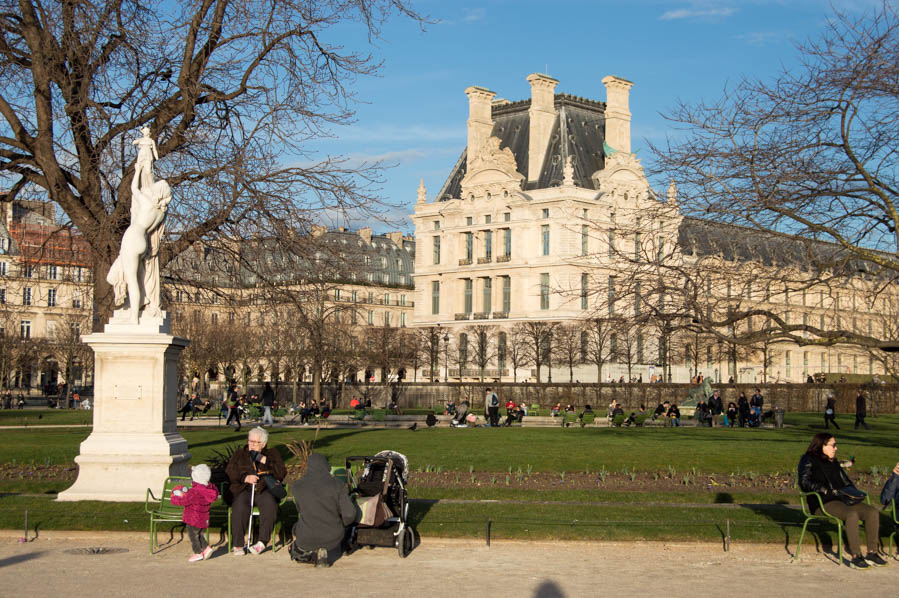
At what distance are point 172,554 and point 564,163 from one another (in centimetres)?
9199

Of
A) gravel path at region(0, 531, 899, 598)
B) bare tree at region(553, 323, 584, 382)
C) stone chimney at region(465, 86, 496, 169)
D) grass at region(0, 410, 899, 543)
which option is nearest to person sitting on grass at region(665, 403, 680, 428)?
grass at region(0, 410, 899, 543)

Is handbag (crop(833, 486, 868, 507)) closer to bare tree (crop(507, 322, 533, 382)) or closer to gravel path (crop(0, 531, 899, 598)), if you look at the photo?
gravel path (crop(0, 531, 899, 598))

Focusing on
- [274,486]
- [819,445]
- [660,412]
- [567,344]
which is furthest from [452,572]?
[567,344]

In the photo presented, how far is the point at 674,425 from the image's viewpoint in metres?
45.4

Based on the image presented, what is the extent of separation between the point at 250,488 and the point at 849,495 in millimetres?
6902

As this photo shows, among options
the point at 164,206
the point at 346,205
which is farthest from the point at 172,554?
the point at 346,205

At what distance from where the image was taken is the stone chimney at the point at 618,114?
335 feet

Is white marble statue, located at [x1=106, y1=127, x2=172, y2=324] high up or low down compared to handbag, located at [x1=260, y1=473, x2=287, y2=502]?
up

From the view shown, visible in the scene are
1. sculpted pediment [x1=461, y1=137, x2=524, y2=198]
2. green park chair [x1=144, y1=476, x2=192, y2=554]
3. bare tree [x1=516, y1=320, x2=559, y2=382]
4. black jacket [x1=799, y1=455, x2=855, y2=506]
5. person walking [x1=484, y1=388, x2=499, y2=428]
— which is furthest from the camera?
sculpted pediment [x1=461, y1=137, x2=524, y2=198]

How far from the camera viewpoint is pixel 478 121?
10894cm

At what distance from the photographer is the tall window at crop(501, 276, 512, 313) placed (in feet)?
352

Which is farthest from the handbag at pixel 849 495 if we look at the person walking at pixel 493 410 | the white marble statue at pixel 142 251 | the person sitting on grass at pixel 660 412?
Answer: the person sitting on grass at pixel 660 412

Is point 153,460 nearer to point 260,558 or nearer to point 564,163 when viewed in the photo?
point 260,558

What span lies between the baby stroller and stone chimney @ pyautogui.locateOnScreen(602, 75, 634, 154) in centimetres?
9113
